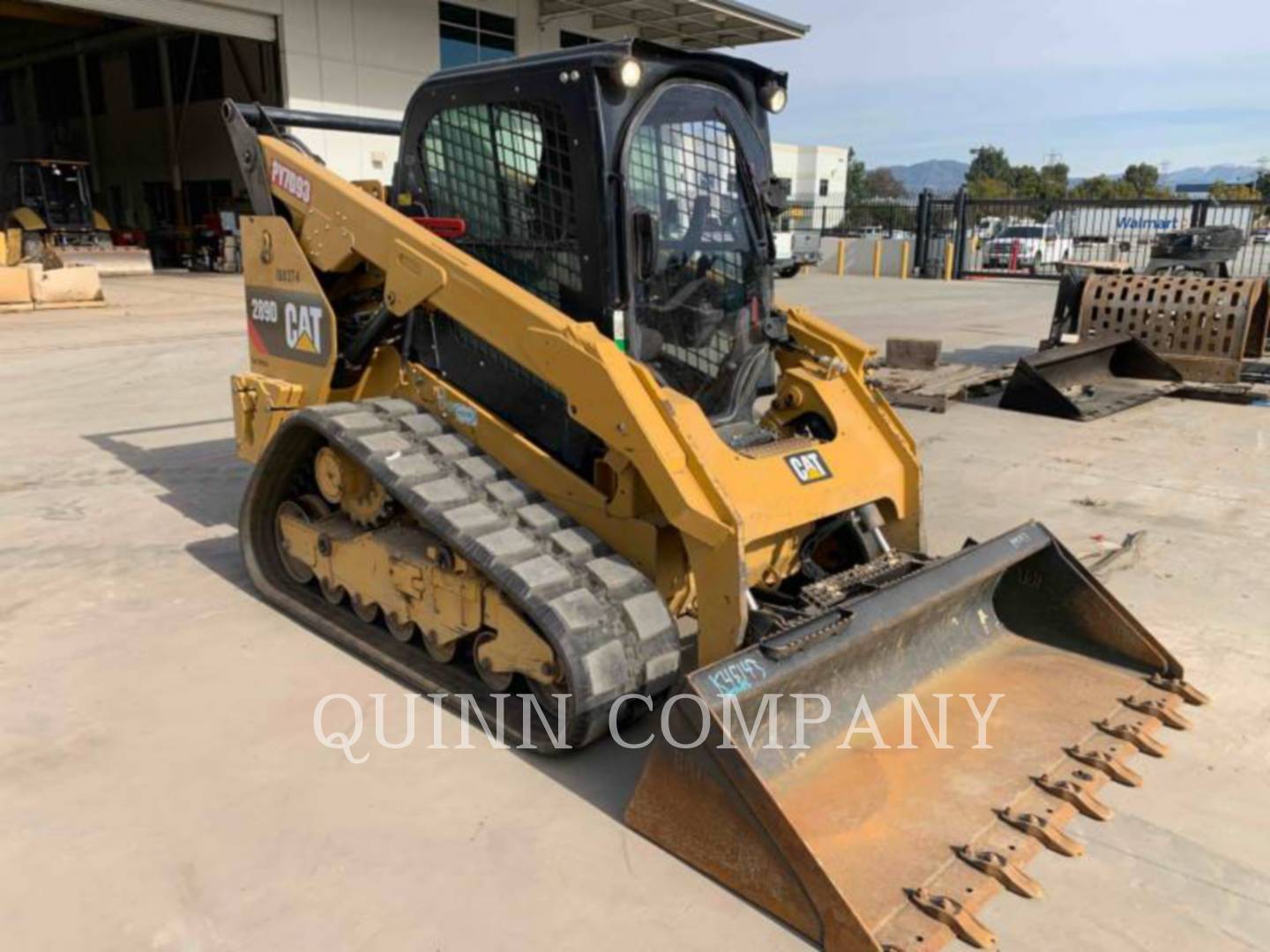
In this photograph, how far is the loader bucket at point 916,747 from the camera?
2.53 meters

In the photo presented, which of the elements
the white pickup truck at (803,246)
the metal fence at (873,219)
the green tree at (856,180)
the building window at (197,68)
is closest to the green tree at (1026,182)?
the green tree at (856,180)

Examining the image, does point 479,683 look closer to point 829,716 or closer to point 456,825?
point 456,825

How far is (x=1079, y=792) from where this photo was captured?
298 cm

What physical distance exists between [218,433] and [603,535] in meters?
5.43

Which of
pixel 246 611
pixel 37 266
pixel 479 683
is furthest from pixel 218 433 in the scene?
pixel 37 266

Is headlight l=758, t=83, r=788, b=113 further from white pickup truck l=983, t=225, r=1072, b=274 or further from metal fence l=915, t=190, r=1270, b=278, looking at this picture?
white pickup truck l=983, t=225, r=1072, b=274

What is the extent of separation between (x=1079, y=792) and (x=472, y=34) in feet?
87.1

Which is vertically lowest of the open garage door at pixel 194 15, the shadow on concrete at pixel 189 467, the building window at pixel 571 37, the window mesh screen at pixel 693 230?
the shadow on concrete at pixel 189 467

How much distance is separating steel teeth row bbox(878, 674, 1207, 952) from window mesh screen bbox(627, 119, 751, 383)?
6.49 feet

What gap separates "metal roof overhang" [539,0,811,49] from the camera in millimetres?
26391

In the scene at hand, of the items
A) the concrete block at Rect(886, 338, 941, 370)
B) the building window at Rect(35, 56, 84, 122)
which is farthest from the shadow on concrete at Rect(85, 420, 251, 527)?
the building window at Rect(35, 56, 84, 122)

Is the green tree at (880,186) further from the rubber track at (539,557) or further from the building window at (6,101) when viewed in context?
the rubber track at (539,557)

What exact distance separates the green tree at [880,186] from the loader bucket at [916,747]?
323ft

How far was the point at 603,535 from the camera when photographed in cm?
360
